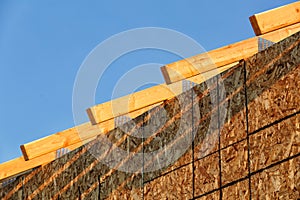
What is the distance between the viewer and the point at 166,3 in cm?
1516

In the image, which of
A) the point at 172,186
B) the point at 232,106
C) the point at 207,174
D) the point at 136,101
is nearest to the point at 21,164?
the point at 136,101

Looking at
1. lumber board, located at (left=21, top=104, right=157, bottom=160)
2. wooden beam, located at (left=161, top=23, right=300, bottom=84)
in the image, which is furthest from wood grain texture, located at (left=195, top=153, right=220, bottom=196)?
lumber board, located at (left=21, top=104, right=157, bottom=160)

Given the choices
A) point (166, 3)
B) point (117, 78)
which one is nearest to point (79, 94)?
point (117, 78)

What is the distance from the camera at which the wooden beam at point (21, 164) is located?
955cm

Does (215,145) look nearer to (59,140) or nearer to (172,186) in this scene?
(172,186)

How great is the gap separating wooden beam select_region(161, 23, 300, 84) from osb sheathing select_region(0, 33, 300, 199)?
0.15 meters

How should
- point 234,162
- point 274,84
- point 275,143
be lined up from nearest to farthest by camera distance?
point 275,143
point 274,84
point 234,162

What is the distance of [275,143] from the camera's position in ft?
19.5

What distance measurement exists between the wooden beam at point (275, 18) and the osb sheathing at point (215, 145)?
0.73ft

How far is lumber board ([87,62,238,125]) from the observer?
7.75m

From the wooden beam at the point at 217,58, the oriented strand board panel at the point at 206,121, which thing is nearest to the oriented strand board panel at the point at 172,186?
the oriented strand board panel at the point at 206,121

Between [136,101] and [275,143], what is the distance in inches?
95.5

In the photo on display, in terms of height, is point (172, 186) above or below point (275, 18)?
below

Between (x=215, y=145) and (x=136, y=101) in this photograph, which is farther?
(x=136, y=101)
